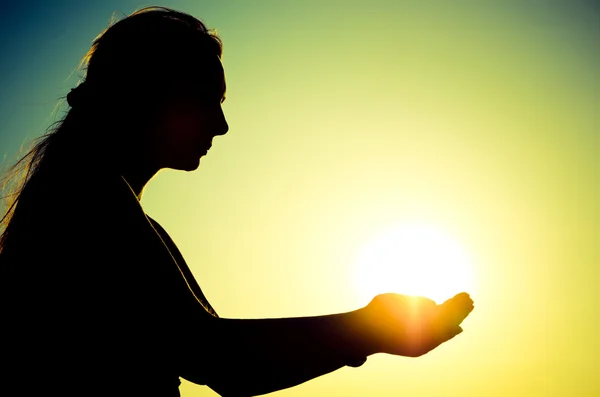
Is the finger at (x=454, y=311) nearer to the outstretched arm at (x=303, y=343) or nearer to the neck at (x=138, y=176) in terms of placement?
the outstretched arm at (x=303, y=343)

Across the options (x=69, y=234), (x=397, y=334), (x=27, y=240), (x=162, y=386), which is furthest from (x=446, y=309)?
(x=27, y=240)

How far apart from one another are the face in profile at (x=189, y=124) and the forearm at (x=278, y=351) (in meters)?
1.05

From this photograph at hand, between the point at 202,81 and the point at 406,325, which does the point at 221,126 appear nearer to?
the point at 202,81

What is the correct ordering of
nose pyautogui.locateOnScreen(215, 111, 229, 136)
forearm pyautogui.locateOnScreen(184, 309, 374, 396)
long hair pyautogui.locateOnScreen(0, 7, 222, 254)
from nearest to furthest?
forearm pyautogui.locateOnScreen(184, 309, 374, 396) → long hair pyautogui.locateOnScreen(0, 7, 222, 254) → nose pyautogui.locateOnScreen(215, 111, 229, 136)

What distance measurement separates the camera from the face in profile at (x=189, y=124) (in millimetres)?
2348

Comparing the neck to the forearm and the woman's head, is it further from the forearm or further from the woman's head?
the forearm

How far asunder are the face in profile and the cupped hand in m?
1.23

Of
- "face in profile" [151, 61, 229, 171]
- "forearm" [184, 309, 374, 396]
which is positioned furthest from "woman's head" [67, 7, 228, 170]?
"forearm" [184, 309, 374, 396]

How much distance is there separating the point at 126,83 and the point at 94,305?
105 cm

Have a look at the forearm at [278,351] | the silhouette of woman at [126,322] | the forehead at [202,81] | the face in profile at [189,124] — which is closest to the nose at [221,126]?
the face in profile at [189,124]

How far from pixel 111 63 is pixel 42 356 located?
1286 millimetres

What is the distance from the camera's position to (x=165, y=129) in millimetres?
2361

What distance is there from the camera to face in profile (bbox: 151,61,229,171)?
2348 mm

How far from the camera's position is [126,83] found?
229 centimetres
